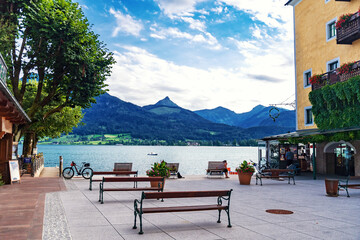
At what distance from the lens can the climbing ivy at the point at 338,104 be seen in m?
21.9

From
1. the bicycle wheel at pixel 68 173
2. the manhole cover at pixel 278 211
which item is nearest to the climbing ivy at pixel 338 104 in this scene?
the manhole cover at pixel 278 211

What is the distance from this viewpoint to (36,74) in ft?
75.1

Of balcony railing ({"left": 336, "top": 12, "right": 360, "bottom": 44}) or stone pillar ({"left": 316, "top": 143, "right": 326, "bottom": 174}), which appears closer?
balcony railing ({"left": 336, "top": 12, "right": 360, "bottom": 44})

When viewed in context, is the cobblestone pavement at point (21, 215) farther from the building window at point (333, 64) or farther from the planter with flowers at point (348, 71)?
the building window at point (333, 64)

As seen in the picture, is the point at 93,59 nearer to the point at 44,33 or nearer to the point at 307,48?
the point at 44,33

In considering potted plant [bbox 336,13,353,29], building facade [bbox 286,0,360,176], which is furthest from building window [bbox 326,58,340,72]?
potted plant [bbox 336,13,353,29]

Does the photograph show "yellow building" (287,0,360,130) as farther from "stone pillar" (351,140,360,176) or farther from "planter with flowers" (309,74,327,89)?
"stone pillar" (351,140,360,176)

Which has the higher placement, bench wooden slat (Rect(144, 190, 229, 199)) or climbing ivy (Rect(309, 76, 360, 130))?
climbing ivy (Rect(309, 76, 360, 130))

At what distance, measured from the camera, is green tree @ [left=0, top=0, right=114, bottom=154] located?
19297 mm

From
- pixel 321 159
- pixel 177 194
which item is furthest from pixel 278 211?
pixel 321 159

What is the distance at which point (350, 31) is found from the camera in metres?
23.0

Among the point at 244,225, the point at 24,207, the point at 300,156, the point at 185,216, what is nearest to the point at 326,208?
the point at 244,225

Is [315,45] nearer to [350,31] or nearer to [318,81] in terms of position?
[318,81]

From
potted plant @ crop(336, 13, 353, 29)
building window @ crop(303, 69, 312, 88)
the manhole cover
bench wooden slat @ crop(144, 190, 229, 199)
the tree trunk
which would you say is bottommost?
the manhole cover
